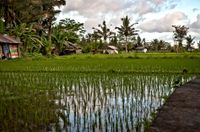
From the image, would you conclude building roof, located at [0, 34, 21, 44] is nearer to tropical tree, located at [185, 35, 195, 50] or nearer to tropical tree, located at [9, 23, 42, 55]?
tropical tree, located at [9, 23, 42, 55]

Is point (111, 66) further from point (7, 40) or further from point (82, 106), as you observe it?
point (7, 40)

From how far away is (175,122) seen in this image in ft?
16.6

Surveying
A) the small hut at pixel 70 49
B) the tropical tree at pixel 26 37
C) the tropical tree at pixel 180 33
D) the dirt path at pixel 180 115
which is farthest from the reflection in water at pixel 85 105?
the tropical tree at pixel 180 33

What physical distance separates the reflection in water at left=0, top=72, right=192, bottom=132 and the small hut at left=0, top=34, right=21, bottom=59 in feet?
69.2

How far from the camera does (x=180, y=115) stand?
557 centimetres

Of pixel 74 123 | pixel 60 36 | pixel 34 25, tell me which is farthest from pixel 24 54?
pixel 74 123

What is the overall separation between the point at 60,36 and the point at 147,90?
113ft

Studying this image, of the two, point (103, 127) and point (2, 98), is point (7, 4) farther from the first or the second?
point (103, 127)

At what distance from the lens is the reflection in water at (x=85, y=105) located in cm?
607

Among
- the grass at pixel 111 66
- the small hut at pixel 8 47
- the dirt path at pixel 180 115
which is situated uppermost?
the small hut at pixel 8 47

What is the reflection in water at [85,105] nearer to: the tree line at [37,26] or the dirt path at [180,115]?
the dirt path at [180,115]

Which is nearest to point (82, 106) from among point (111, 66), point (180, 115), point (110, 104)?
point (110, 104)

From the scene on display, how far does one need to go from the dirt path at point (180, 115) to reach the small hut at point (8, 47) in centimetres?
2560

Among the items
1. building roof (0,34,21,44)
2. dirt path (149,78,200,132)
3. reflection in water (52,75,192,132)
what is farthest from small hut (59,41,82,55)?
dirt path (149,78,200,132)
